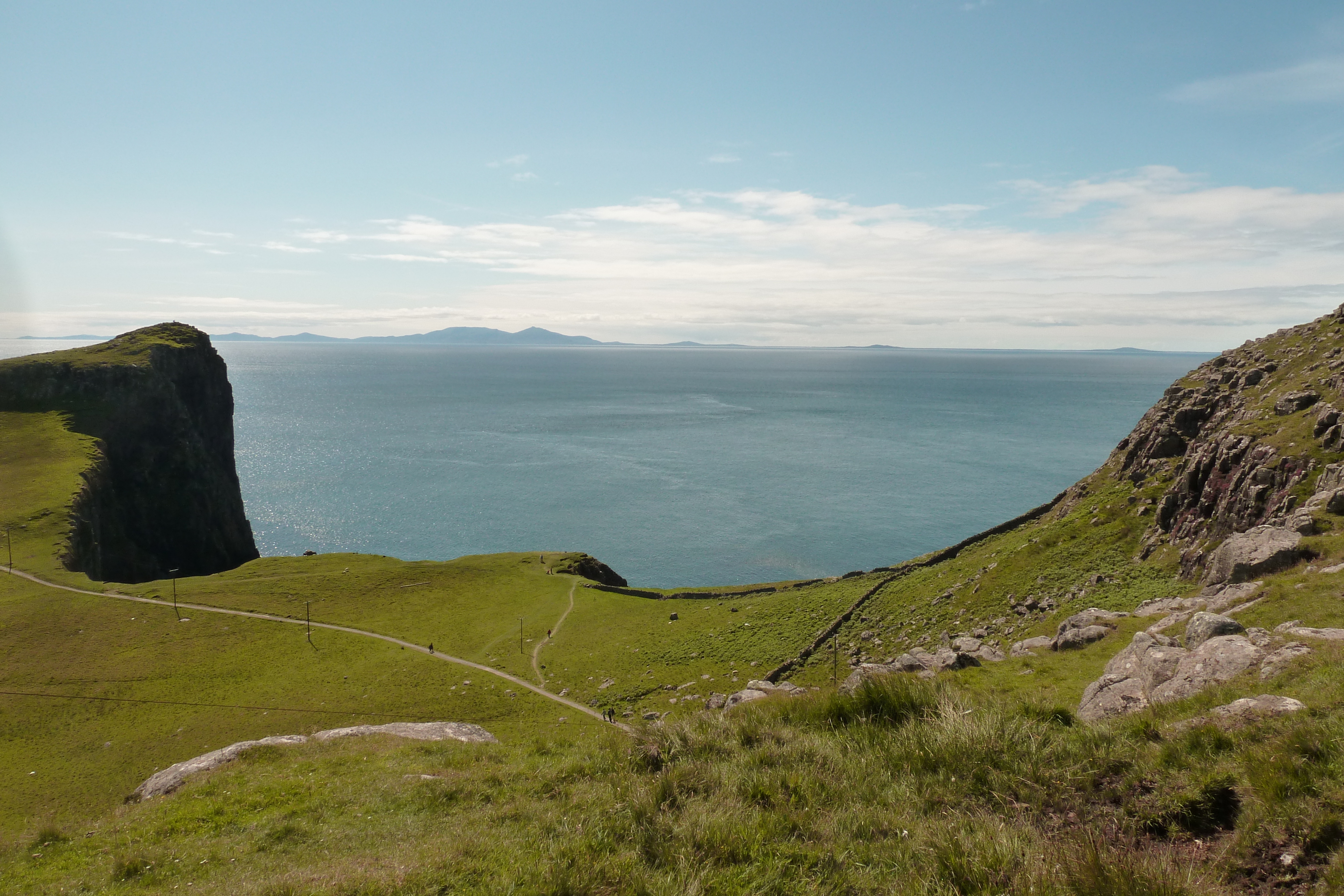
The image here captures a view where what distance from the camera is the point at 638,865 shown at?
8.03 m

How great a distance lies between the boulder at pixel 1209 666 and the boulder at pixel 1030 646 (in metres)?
8.38

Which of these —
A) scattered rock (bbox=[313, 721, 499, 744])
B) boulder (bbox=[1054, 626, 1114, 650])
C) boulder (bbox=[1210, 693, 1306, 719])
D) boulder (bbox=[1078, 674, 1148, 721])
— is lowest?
scattered rock (bbox=[313, 721, 499, 744])

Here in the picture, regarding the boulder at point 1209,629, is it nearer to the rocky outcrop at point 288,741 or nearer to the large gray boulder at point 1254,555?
the large gray boulder at point 1254,555

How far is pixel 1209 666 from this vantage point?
47.7ft

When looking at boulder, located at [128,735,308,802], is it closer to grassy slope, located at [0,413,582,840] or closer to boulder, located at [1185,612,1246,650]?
grassy slope, located at [0,413,582,840]

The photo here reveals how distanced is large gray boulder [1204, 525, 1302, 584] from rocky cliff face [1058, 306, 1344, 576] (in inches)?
45.0

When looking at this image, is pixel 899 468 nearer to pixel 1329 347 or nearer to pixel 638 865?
pixel 1329 347

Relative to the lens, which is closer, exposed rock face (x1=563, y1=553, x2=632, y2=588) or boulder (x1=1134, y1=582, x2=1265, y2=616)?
boulder (x1=1134, y1=582, x2=1265, y2=616)

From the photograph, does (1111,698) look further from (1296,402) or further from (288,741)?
(1296,402)

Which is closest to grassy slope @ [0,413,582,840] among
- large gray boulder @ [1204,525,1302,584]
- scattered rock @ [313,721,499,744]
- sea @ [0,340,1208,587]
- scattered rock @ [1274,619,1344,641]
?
scattered rock @ [313,721,499,744]

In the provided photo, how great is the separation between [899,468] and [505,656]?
11987cm

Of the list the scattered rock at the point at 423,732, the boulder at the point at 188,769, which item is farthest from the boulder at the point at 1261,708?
the boulder at the point at 188,769

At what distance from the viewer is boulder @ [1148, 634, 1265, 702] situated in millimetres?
13680

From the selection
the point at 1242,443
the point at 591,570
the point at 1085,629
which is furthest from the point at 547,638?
the point at 1242,443
